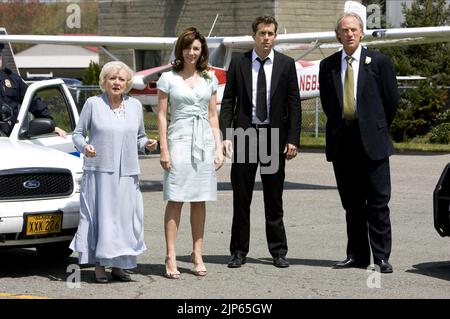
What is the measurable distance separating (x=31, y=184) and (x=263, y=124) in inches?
79.0

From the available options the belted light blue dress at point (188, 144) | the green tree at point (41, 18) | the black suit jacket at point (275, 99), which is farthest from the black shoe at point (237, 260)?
the green tree at point (41, 18)

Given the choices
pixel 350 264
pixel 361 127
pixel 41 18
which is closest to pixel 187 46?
pixel 361 127

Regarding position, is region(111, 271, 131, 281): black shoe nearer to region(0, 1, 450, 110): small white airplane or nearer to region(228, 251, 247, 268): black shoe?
region(228, 251, 247, 268): black shoe

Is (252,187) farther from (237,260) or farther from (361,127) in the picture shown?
(361,127)

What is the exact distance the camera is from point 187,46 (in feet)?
28.1

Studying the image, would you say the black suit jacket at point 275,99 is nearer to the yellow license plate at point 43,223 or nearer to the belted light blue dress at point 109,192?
the belted light blue dress at point 109,192

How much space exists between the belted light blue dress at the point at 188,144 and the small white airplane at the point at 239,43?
461 inches

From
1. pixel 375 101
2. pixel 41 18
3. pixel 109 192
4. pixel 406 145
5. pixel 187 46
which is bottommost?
pixel 406 145

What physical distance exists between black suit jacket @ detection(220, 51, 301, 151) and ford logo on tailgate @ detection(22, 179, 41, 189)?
1610mm

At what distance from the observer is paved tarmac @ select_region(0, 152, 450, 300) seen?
26.1 feet

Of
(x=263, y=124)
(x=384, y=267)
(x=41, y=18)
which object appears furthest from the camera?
(x=41, y=18)

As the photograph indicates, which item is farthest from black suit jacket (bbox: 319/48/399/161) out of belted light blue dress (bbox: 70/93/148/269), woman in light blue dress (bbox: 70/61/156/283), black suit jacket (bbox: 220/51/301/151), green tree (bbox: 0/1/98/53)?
green tree (bbox: 0/1/98/53)

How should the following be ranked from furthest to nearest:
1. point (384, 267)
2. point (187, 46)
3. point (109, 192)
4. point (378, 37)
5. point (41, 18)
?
point (41, 18) < point (378, 37) < point (384, 267) < point (187, 46) < point (109, 192)
